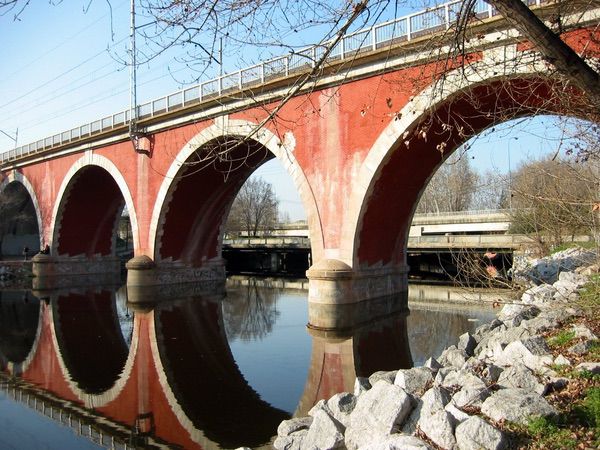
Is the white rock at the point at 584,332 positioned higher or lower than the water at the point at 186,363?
higher

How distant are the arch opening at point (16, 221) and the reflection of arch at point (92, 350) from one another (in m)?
16.0

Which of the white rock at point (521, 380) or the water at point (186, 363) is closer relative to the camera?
the white rock at point (521, 380)

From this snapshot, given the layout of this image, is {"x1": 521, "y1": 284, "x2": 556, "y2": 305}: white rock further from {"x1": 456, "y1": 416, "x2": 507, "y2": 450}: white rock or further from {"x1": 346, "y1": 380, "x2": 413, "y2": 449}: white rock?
{"x1": 456, "y1": 416, "x2": 507, "y2": 450}: white rock

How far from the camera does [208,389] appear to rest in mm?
7703

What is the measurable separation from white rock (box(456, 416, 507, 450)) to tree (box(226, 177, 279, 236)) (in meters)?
39.2

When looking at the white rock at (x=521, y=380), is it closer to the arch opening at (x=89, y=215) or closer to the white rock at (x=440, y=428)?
the white rock at (x=440, y=428)

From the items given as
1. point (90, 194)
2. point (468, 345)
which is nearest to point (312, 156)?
point (468, 345)

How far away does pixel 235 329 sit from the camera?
12492 millimetres

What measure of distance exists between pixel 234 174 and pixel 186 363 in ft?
36.6

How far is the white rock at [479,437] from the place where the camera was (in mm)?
3342

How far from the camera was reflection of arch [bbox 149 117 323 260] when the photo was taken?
12.9 metres

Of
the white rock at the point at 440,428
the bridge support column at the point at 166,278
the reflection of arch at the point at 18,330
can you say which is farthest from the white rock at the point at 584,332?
the bridge support column at the point at 166,278

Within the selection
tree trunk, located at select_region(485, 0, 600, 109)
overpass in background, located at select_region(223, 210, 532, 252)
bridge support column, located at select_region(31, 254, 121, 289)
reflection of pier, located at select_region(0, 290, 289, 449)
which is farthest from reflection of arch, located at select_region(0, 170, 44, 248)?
tree trunk, located at select_region(485, 0, 600, 109)

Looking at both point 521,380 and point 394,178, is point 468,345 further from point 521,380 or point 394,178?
point 394,178
